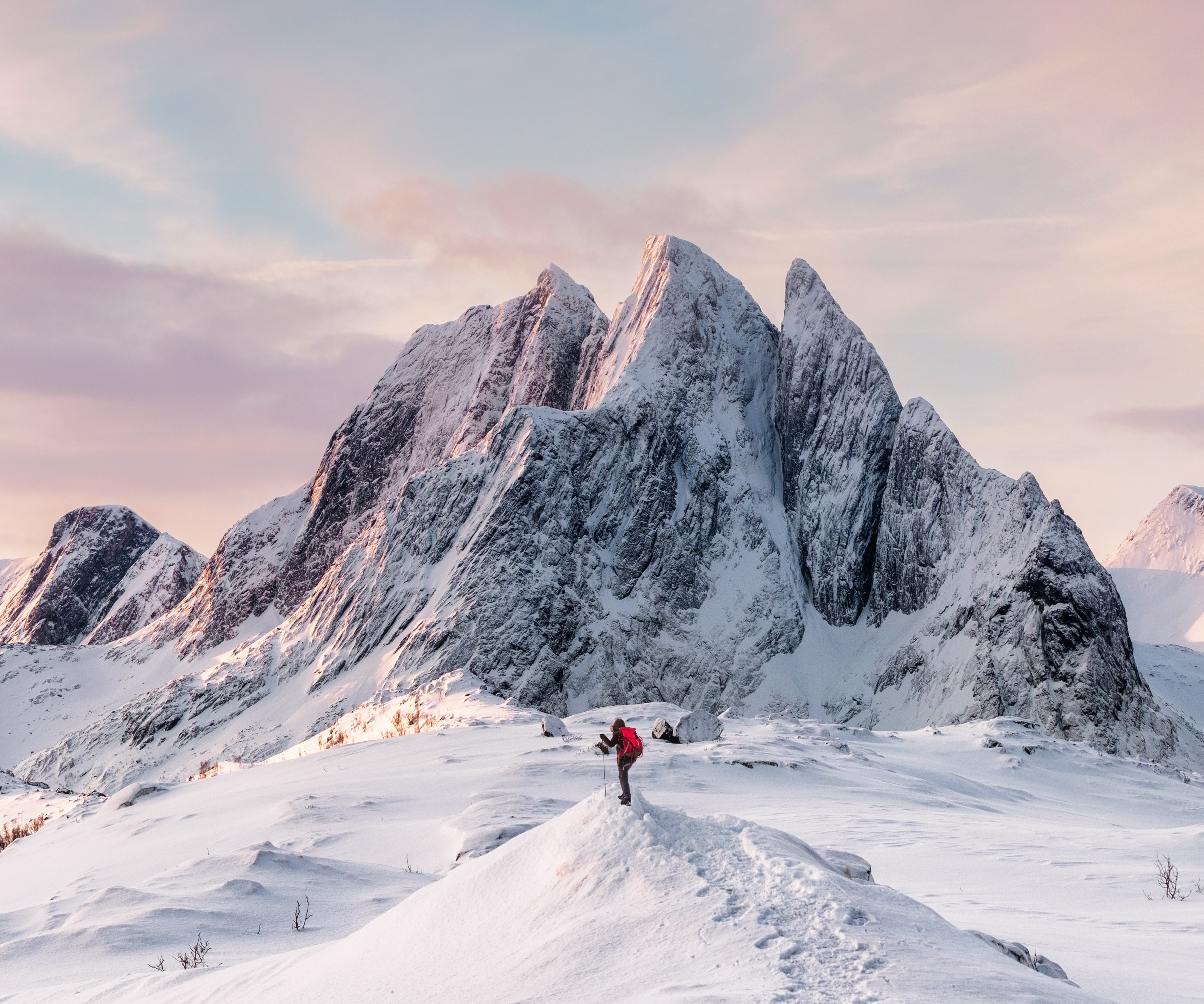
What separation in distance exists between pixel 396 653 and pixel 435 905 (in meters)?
51.2

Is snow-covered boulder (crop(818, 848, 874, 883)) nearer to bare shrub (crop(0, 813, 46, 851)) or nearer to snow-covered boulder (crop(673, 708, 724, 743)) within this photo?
snow-covered boulder (crop(673, 708, 724, 743))

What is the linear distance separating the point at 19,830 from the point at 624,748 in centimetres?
1736

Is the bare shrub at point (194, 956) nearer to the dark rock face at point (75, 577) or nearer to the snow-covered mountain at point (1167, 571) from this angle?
the snow-covered mountain at point (1167, 571)

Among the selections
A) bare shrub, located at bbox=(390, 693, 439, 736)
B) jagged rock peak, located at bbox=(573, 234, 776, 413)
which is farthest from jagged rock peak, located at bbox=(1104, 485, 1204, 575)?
bare shrub, located at bbox=(390, 693, 439, 736)

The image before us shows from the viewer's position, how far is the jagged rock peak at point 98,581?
102 m

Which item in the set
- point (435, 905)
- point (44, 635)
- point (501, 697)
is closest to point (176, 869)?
point (435, 905)

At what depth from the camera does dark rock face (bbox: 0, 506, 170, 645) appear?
106 metres

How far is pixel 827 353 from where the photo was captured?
228ft

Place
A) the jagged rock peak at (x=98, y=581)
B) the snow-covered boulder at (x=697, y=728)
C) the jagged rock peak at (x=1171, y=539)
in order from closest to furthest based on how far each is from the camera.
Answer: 1. the snow-covered boulder at (x=697, y=728)
2. the jagged rock peak at (x=1171, y=539)
3. the jagged rock peak at (x=98, y=581)

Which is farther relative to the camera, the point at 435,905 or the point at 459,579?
the point at 459,579

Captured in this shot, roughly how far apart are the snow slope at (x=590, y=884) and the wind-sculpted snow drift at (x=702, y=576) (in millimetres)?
31557

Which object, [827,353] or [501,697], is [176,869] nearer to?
[501,697]

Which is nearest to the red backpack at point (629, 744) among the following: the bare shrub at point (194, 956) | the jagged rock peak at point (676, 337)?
the bare shrub at point (194, 956)

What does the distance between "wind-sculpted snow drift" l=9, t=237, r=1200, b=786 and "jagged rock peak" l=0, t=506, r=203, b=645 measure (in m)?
28.1
